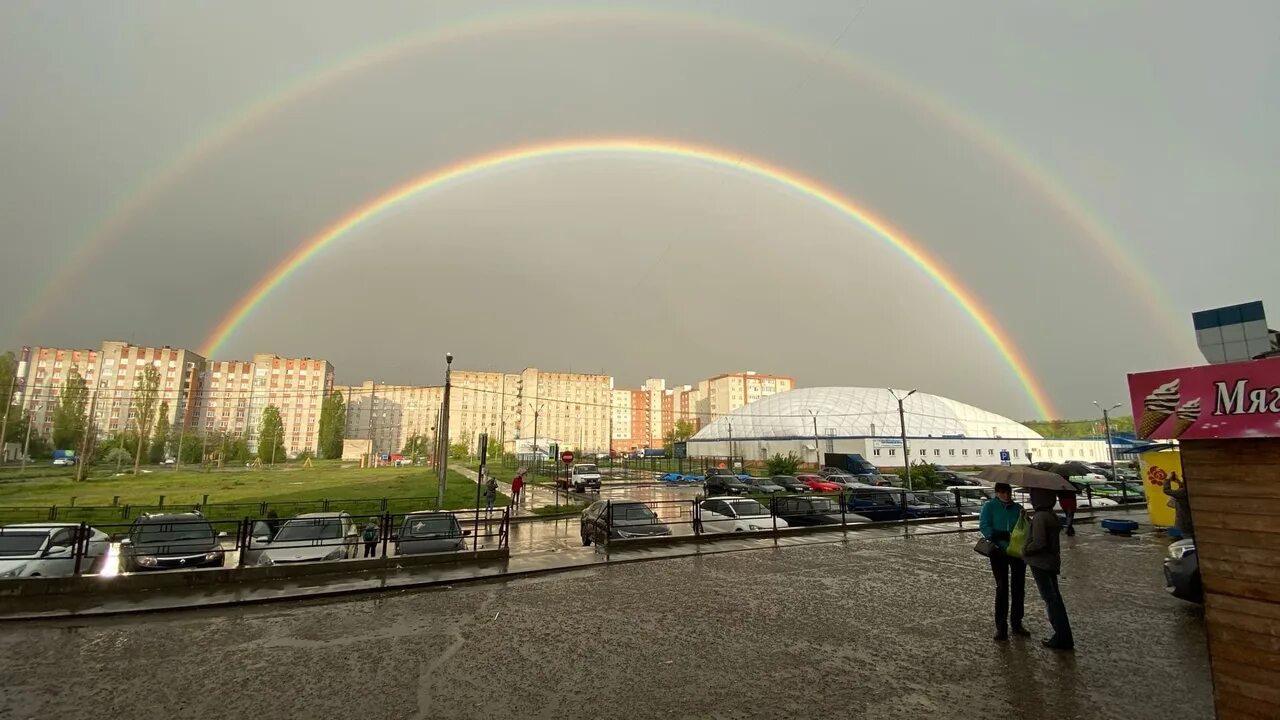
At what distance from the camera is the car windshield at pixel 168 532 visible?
39.9 ft

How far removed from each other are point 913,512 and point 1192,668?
15858 mm

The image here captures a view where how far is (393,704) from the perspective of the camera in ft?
18.8

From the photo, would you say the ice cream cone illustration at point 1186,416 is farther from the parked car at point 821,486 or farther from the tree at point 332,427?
the tree at point 332,427

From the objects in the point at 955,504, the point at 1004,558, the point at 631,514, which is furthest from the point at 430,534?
the point at 955,504

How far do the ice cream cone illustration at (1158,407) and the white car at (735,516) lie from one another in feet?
43.5

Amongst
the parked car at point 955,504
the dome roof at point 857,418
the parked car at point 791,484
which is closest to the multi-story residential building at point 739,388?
the dome roof at point 857,418

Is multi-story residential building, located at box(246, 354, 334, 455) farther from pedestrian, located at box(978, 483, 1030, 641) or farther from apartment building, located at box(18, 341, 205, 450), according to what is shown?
pedestrian, located at box(978, 483, 1030, 641)

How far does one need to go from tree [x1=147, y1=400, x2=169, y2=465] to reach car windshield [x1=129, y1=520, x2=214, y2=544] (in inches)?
4034

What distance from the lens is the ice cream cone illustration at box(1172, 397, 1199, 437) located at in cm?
449

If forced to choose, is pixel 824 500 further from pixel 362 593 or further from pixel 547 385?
pixel 547 385

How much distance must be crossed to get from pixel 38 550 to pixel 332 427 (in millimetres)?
116317

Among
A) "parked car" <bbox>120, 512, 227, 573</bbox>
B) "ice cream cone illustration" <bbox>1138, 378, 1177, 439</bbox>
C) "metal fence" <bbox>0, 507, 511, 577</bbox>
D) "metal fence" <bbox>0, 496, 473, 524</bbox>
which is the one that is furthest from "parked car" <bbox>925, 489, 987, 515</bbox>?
"parked car" <bbox>120, 512, 227, 573</bbox>

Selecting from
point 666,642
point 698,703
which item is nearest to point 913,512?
point 666,642

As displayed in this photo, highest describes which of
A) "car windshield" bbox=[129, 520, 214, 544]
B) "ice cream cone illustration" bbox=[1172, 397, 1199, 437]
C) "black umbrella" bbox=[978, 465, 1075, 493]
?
"ice cream cone illustration" bbox=[1172, 397, 1199, 437]
